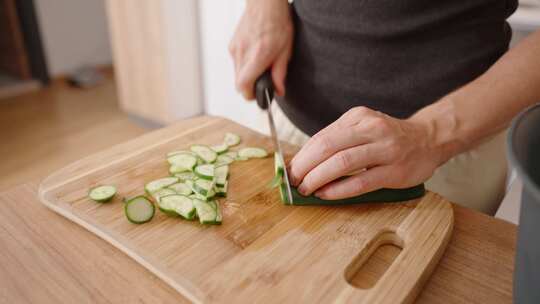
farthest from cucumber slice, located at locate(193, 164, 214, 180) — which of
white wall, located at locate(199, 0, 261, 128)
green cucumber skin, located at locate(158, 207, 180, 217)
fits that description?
white wall, located at locate(199, 0, 261, 128)

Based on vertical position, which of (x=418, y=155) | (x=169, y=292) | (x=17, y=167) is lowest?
(x=17, y=167)

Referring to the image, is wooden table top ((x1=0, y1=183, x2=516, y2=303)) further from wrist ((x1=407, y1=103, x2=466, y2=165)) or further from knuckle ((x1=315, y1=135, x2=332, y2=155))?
knuckle ((x1=315, y1=135, x2=332, y2=155))

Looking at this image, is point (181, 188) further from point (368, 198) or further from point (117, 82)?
point (117, 82)

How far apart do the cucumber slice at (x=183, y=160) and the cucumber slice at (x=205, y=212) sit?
146mm

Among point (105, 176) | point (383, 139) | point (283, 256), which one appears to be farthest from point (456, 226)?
point (105, 176)

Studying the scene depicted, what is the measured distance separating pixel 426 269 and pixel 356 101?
1.42 feet

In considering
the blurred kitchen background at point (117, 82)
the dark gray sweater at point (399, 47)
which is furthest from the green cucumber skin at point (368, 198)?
the blurred kitchen background at point (117, 82)

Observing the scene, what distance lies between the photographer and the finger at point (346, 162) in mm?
769

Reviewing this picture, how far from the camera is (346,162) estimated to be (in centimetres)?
77

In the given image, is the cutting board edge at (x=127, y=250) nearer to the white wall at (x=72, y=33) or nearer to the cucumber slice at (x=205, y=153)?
the cucumber slice at (x=205, y=153)

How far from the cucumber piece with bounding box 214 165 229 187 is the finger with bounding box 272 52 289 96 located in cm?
25

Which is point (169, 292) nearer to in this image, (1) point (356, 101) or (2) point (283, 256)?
(2) point (283, 256)

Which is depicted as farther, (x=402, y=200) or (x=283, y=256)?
(x=402, y=200)

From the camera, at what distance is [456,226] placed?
0.80 m
